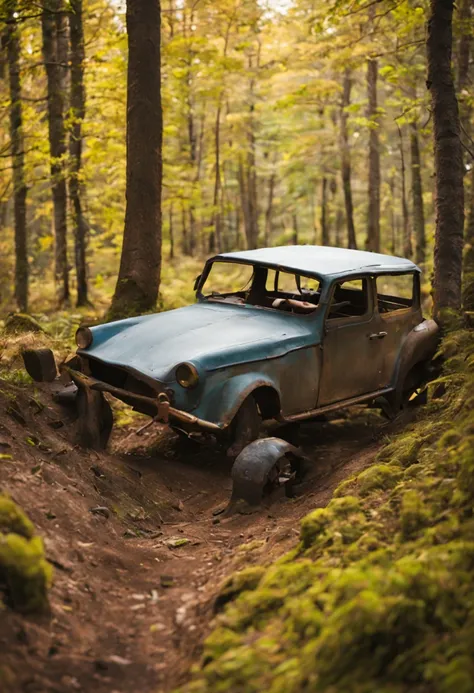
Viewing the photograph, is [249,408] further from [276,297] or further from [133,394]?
[276,297]

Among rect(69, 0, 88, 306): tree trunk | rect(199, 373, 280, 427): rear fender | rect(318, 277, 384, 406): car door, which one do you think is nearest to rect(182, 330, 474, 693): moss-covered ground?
rect(199, 373, 280, 427): rear fender

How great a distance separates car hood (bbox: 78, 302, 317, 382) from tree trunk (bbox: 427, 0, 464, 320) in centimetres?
230

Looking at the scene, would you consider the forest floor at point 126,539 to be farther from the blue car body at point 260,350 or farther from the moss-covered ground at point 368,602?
the blue car body at point 260,350

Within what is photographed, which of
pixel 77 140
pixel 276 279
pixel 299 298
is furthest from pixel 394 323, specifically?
pixel 77 140

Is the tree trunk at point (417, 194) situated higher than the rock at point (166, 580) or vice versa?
the tree trunk at point (417, 194)

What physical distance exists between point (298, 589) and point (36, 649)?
1326 millimetres

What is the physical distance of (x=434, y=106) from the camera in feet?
26.7

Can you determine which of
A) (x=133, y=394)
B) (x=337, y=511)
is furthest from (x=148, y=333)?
(x=337, y=511)

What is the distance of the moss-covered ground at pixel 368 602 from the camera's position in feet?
8.63

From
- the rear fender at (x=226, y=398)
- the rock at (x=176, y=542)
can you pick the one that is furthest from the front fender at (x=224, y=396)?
the rock at (x=176, y=542)

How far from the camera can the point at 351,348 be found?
743 centimetres

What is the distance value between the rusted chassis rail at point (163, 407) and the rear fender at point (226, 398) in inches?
2.7

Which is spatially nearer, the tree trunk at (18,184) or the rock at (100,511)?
the rock at (100,511)

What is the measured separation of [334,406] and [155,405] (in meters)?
2.25
